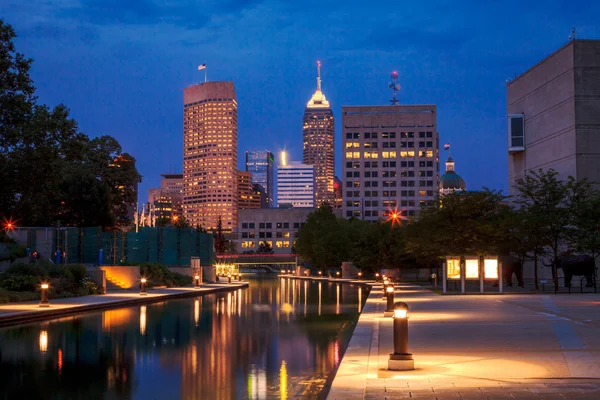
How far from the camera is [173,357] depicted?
16109mm

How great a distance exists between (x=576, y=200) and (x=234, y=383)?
4343 cm

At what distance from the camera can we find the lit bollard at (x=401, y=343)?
1296cm

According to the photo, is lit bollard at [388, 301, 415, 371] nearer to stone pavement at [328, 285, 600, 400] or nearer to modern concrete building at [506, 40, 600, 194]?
stone pavement at [328, 285, 600, 400]

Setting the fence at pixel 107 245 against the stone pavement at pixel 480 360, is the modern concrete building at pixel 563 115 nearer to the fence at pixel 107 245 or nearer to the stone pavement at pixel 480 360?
the fence at pixel 107 245

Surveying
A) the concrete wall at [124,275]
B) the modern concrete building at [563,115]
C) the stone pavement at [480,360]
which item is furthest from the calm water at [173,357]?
the modern concrete building at [563,115]

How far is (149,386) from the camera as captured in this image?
12.3m

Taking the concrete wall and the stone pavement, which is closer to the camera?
the stone pavement

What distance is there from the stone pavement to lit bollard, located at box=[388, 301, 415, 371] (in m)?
0.20

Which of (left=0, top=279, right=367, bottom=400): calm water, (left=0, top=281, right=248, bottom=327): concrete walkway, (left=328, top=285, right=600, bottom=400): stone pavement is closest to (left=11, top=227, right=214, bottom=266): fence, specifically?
(left=0, top=281, right=248, bottom=327): concrete walkway

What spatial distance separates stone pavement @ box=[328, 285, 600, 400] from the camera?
1079 centimetres

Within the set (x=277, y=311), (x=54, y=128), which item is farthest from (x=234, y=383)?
(x=54, y=128)

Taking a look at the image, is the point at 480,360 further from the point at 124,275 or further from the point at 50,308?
the point at 124,275

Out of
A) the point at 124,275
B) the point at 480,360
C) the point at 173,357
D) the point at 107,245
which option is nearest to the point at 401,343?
the point at 480,360

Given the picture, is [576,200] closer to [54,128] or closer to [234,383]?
[54,128]
